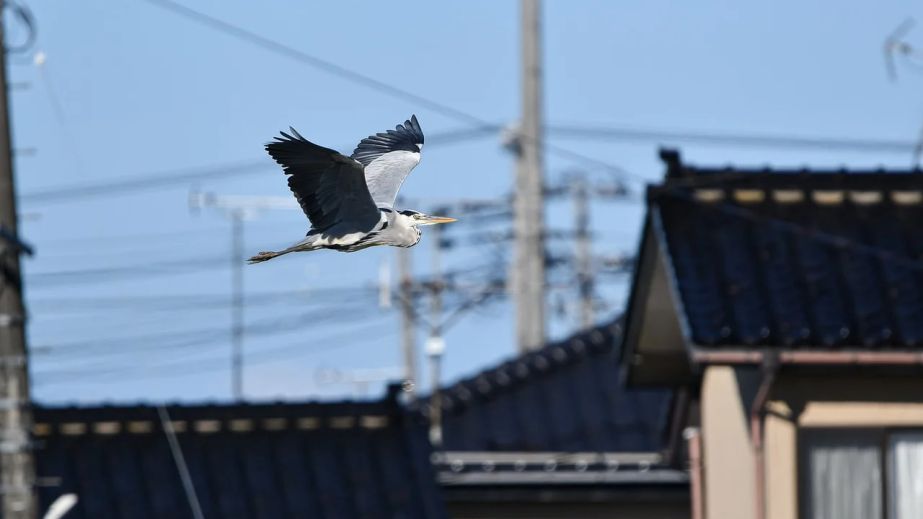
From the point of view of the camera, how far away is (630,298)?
685 inches

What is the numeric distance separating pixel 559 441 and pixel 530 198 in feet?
20.4

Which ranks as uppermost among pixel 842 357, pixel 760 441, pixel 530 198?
pixel 530 198

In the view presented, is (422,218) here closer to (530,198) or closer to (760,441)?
(760,441)

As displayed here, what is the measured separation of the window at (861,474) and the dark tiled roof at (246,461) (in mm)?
5264

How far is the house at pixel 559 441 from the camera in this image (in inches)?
810

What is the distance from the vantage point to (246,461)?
19078mm

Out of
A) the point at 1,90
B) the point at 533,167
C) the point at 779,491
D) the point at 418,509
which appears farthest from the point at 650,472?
the point at 533,167

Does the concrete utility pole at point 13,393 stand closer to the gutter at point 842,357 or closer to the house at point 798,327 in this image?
the house at point 798,327

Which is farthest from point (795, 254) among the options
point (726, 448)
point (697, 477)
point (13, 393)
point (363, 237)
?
point (363, 237)

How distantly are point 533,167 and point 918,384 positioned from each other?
15.2 m

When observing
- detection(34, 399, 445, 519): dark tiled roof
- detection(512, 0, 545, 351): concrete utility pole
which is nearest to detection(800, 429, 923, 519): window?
detection(34, 399, 445, 519): dark tiled roof

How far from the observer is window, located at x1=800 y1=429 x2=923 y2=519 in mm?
14727

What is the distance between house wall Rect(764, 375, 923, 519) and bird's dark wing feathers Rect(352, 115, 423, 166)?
162 inches

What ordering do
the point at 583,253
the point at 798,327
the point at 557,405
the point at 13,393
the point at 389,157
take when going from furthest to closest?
the point at 583,253 < the point at 557,405 < the point at 13,393 < the point at 798,327 < the point at 389,157
